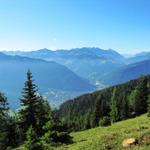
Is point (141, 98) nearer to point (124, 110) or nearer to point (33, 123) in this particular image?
point (124, 110)

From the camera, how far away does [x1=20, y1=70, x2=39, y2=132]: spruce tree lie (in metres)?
49.3

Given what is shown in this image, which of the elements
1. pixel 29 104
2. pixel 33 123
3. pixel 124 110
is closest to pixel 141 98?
pixel 124 110

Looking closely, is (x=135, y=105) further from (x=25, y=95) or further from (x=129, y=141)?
(x=129, y=141)

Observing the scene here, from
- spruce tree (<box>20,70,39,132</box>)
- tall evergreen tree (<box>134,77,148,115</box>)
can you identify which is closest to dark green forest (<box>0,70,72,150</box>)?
spruce tree (<box>20,70,39,132</box>)

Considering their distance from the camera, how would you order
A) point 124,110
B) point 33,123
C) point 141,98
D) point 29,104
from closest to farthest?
point 29,104, point 33,123, point 141,98, point 124,110

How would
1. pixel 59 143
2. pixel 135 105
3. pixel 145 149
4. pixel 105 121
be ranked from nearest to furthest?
pixel 145 149 < pixel 59 143 < pixel 105 121 < pixel 135 105

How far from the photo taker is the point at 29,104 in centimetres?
4950

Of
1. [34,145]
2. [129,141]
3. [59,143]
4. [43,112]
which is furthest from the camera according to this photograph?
[43,112]

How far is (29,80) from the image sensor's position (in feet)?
163

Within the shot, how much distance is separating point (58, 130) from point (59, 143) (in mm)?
1559

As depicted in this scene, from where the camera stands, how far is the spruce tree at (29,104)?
1943 inches

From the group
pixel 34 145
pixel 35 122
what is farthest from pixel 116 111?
pixel 34 145

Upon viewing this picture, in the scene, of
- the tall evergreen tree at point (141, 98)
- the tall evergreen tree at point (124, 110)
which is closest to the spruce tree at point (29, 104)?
the tall evergreen tree at point (141, 98)

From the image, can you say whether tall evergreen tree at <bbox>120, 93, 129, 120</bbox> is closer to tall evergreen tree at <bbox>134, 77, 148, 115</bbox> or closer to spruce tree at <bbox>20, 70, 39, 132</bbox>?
tall evergreen tree at <bbox>134, 77, 148, 115</bbox>
